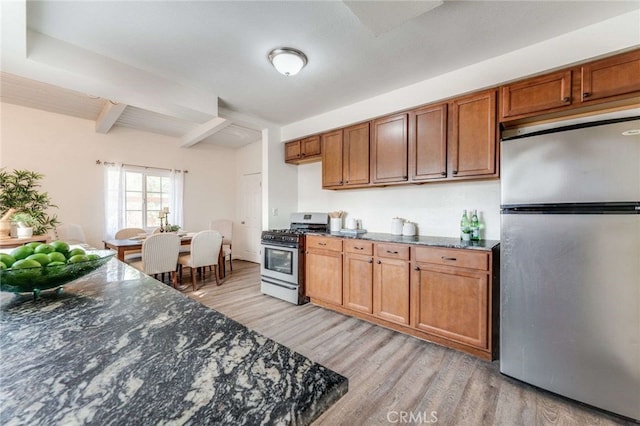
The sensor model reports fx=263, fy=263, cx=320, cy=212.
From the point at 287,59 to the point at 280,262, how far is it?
93.0 inches

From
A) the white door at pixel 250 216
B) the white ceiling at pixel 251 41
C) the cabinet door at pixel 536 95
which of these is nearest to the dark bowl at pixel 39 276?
the white ceiling at pixel 251 41

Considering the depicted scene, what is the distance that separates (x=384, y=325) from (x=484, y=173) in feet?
5.60

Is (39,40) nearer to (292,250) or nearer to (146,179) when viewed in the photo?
(292,250)

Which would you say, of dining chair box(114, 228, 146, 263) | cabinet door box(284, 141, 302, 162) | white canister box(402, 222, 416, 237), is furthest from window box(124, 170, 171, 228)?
white canister box(402, 222, 416, 237)

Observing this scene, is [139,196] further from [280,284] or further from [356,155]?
[356,155]

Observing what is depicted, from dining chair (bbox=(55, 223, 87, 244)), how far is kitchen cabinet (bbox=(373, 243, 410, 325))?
173 inches

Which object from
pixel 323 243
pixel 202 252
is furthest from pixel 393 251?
pixel 202 252

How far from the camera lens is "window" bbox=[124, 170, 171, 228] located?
485cm

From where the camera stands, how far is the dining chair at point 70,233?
3.93 m

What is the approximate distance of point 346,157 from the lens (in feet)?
10.8

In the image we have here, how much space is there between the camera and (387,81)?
8.72 feet

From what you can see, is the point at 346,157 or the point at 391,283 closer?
the point at 391,283

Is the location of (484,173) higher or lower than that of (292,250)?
higher

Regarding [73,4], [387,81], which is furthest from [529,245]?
[73,4]
